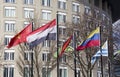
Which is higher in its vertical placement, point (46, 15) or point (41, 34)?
point (41, 34)

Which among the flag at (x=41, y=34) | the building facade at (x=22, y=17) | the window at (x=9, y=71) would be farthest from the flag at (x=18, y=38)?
the window at (x=9, y=71)

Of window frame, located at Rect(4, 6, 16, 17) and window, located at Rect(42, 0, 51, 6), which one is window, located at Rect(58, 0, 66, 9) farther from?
window frame, located at Rect(4, 6, 16, 17)

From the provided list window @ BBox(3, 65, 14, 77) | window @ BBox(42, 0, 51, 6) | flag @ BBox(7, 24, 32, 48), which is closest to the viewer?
flag @ BBox(7, 24, 32, 48)

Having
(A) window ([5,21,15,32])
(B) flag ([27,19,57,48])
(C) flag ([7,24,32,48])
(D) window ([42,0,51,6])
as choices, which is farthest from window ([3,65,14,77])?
(B) flag ([27,19,57,48])

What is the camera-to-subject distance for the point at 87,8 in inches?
3241

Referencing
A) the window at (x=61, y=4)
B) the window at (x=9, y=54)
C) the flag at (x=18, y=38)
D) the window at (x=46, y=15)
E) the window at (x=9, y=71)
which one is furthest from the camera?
the window at (x=61, y=4)

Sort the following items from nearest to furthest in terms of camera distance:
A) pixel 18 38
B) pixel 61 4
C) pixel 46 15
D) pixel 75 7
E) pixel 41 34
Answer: pixel 18 38 < pixel 41 34 < pixel 46 15 < pixel 61 4 < pixel 75 7

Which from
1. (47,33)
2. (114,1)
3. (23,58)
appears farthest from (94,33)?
(114,1)

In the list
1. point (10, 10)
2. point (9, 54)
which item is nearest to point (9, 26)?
point (10, 10)

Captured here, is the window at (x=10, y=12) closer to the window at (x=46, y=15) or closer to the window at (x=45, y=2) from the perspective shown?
the window at (x=46, y=15)

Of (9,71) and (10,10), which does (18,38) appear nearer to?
(9,71)

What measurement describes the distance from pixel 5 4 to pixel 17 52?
31.1 feet

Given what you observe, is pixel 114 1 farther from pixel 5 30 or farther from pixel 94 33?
pixel 94 33

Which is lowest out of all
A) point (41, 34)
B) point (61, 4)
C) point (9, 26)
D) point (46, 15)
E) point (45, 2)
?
Answer: point (9, 26)
